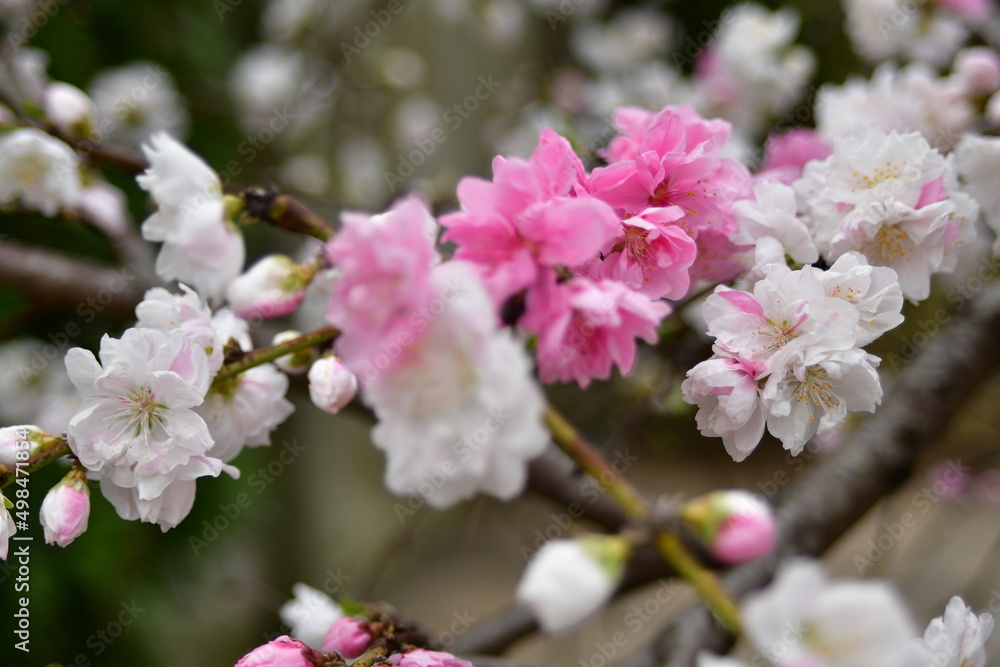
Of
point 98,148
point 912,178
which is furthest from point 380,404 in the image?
point 98,148

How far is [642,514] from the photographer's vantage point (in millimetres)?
298

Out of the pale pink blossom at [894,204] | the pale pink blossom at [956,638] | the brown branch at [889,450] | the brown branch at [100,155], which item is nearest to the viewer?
the pale pink blossom at [956,638]

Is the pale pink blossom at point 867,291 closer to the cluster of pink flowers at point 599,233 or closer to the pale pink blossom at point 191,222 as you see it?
the cluster of pink flowers at point 599,233

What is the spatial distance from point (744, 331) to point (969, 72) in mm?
565

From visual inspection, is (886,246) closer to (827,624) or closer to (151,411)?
(827,624)

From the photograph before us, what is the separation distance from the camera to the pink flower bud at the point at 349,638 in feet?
1.50

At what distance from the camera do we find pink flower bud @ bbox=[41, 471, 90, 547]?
1.40 ft

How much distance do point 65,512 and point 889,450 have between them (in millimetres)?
886

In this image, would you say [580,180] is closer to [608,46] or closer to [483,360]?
[483,360]

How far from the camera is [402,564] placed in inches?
96.6

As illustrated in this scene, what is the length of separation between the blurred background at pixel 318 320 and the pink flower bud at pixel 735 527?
0.41m

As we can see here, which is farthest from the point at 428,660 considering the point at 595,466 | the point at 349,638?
the point at 595,466

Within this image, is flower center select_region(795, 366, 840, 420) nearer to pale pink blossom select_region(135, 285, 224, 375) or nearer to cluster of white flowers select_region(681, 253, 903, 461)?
cluster of white flowers select_region(681, 253, 903, 461)

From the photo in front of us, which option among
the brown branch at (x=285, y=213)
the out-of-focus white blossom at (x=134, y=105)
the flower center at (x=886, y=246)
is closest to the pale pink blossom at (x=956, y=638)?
the flower center at (x=886, y=246)
